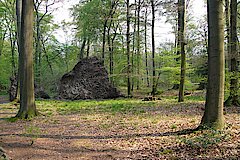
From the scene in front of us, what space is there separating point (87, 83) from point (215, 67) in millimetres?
15042

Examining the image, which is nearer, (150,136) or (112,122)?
(150,136)

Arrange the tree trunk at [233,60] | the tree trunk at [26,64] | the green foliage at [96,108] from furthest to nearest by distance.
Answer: the green foliage at [96,108], the tree trunk at [233,60], the tree trunk at [26,64]

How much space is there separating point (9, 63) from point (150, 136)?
31.7m

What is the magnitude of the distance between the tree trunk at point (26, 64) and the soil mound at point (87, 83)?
9438 mm

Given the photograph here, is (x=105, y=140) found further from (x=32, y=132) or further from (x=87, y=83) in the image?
(x=87, y=83)

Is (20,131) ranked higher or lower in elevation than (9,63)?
lower

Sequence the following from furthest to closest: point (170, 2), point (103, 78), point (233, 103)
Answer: point (103, 78), point (170, 2), point (233, 103)

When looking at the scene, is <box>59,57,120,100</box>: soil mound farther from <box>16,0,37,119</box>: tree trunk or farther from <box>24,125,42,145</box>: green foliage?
<box>24,125,42,145</box>: green foliage

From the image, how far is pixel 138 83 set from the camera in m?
27.5

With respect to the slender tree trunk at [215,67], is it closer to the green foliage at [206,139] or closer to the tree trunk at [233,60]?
the green foliage at [206,139]

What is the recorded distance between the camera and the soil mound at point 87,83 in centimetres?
1985

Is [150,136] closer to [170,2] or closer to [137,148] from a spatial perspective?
[137,148]

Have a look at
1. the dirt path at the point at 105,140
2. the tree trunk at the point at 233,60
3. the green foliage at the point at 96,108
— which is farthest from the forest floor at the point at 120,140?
the green foliage at the point at 96,108

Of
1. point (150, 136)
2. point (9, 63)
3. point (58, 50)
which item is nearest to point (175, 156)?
point (150, 136)
